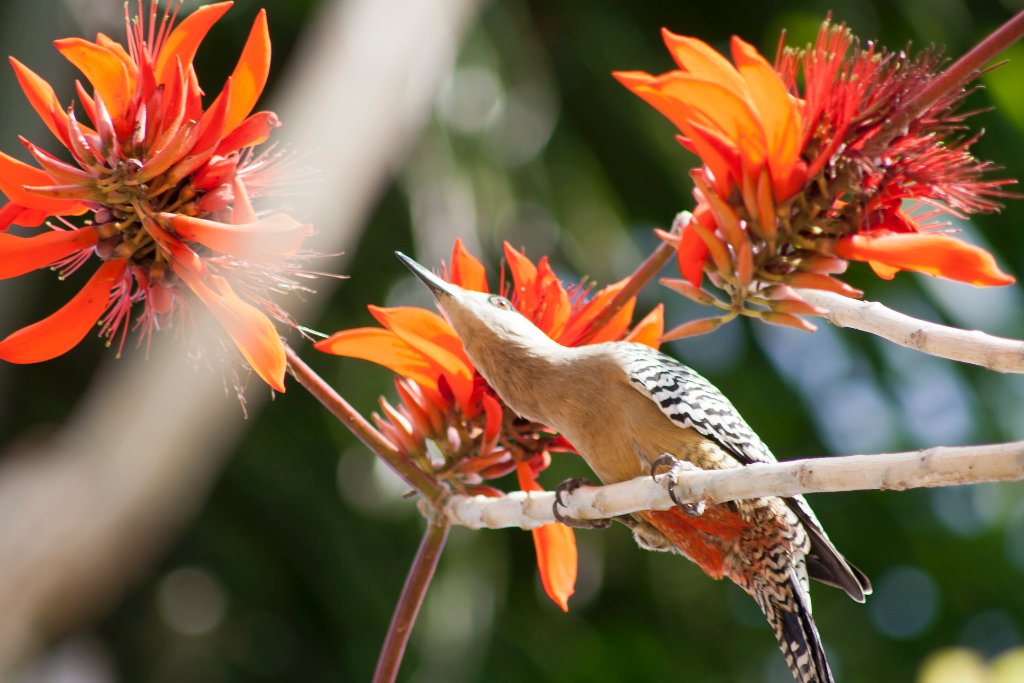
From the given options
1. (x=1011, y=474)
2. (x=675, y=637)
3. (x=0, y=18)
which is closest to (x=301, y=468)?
(x=675, y=637)

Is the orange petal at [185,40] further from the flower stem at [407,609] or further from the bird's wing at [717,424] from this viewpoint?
the bird's wing at [717,424]

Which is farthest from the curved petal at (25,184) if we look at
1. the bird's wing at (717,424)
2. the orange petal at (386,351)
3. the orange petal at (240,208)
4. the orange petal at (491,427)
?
the bird's wing at (717,424)

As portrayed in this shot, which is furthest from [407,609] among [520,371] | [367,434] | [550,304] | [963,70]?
[963,70]

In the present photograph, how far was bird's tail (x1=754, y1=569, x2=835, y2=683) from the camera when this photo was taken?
2363 millimetres

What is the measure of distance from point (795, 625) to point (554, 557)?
0.66 meters

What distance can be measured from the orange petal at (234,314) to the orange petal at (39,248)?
0.37ft

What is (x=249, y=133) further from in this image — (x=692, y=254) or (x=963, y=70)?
(x=963, y=70)

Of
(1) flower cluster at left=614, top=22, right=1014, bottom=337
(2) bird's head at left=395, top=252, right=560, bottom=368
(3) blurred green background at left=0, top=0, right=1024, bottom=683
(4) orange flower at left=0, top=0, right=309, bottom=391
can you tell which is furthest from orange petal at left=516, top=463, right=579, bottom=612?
(3) blurred green background at left=0, top=0, right=1024, bottom=683

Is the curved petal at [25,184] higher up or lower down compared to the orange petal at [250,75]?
lower down

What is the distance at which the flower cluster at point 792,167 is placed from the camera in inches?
68.7

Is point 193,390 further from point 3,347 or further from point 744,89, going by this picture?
point 744,89

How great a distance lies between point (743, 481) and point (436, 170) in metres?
3.81

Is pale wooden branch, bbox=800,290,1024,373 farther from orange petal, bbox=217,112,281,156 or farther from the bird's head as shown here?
Result: orange petal, bbox=217,112,281,156

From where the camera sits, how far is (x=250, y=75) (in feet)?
5.83
